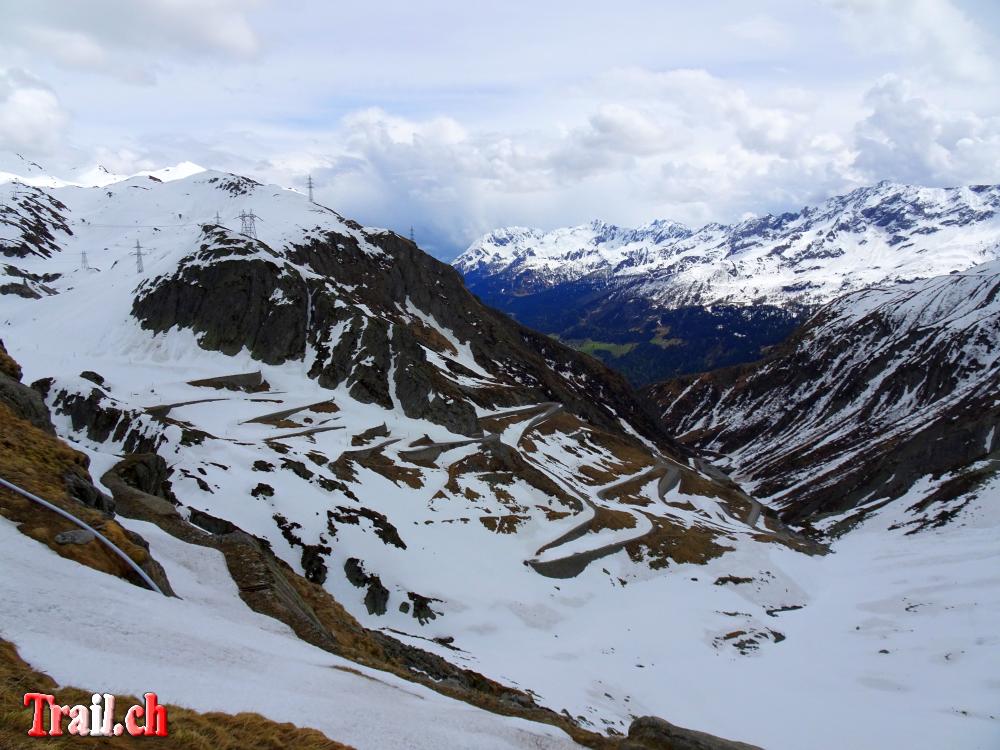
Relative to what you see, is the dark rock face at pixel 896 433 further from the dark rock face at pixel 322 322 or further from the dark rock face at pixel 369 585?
the dark rock face at pixel 369 585

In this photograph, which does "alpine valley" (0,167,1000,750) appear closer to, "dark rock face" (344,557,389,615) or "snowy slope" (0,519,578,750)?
"snowy slope" (0,519,578,750)

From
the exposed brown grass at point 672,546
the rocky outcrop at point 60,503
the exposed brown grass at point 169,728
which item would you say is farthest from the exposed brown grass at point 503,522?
the exposed brown grass at point 169,728

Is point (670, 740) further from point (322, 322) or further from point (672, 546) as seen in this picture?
point (322, 322)

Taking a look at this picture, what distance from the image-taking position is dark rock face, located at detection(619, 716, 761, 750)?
17.2 m

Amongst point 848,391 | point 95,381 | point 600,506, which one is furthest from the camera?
point 848,391

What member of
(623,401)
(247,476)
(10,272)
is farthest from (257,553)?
(623,401)

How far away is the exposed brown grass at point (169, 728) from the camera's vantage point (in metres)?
7.75

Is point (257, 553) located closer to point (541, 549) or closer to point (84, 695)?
point (84, 695)

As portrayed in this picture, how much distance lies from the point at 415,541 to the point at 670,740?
3600 centimetres

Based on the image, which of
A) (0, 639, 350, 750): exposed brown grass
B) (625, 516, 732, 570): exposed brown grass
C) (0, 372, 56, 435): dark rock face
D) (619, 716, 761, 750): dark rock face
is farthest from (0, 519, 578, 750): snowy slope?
(625, 516, 732, 570): exposed brown grass

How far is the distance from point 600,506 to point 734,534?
64.1 feet

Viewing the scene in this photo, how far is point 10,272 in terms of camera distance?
136m

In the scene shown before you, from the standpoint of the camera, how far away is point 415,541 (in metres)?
51.3

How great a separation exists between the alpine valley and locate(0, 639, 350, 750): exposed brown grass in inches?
8.2
